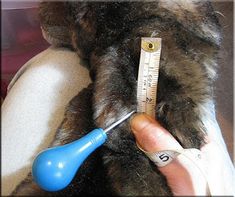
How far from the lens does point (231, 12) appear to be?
0.64 meters

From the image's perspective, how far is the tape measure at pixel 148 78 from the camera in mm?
443

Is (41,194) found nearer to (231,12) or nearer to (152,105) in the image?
(152,105)

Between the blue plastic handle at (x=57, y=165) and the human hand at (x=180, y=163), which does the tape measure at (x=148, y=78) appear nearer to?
the human hand at (x=180, y=163)

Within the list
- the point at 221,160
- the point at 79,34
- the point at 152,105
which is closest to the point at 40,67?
the point at 79,34

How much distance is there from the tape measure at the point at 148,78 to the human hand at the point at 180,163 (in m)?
0.02

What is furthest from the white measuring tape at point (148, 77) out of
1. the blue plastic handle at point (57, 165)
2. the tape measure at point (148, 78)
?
the blue plastic handle at point (57, 165)

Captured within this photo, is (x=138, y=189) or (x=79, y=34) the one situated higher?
(x=79, y=34)

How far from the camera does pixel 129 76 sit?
46 centimetres

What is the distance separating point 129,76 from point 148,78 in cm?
3

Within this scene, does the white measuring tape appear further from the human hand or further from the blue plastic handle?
the blue plastic handle

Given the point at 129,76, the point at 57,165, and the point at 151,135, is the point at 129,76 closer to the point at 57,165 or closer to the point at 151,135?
the point at 151,135

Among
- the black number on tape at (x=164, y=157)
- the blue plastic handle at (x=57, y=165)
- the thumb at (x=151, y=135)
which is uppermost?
the blue plastic handle at (x=57, y=165)

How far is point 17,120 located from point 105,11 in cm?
23

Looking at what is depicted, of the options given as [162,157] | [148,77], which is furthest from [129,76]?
[162,157]
